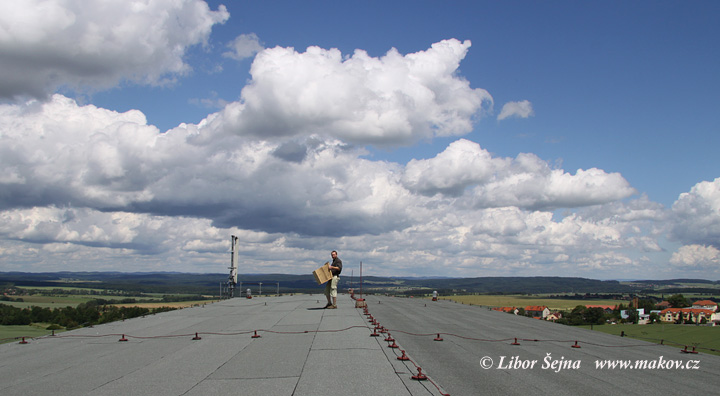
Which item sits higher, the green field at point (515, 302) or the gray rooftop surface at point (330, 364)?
the gray rooftop surface at point (330, 364)

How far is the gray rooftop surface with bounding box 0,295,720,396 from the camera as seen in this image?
914 cm

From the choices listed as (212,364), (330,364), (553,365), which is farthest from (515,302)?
(212,364)

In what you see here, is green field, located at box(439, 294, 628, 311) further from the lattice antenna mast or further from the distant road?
the distant road

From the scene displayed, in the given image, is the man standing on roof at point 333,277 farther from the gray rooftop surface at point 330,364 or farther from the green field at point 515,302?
the green field at point 515,302

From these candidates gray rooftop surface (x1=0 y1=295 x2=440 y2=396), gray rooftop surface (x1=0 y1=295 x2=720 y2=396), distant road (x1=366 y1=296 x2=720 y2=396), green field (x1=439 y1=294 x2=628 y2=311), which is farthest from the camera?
green field (x1=439 y1=294 x2=628 y2=311)

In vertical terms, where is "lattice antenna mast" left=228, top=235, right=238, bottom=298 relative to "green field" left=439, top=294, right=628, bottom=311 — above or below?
above

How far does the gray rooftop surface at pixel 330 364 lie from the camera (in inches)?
360

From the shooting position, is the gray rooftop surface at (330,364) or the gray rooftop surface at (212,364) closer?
the gray rooftop surface at (212,364)

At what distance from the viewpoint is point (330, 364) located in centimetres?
1090

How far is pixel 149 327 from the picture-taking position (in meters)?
20.0

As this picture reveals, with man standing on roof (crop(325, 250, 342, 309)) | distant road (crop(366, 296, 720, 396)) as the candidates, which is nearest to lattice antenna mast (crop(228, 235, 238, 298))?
man standing on roof (crop(325, 250, 342, 309))

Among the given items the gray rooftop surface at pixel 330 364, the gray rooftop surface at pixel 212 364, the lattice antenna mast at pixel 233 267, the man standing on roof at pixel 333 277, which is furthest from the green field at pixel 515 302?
the gray rooftop surface at pixel 212 364

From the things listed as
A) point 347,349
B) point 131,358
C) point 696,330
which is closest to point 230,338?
point 131,358

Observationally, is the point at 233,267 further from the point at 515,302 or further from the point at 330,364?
the point at 515,302
